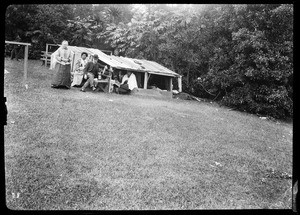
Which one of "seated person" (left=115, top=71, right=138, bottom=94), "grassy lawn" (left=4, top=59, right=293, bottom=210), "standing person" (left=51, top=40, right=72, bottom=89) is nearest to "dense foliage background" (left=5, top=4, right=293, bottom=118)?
"seated person" (left=115, top=71, right=138, bottom=94)

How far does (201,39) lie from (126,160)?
1049cm

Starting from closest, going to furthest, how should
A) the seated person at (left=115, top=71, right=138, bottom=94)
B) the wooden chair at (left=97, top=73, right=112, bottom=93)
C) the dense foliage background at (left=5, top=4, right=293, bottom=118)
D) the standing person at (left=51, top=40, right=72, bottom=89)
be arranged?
the standing person at (left=51, top=40, right=72, bottom=89)
the wooden chair at (left=97, top=73, right=112, bottom=93)
the seated person at (left=115, top=71, right=138, bottom=94)
the dense foliage background at (left=5, top=4, right=293, bottom=118)

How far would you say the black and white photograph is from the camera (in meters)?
3.58

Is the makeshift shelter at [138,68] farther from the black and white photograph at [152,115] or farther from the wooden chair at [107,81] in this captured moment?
the wooden chair at [107,81]

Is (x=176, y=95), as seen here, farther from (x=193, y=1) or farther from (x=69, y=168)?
(x=193, y=1)

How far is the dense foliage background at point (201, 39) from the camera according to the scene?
10.9 meters

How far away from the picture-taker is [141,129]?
609cm

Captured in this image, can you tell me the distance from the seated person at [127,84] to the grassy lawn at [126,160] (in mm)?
3150

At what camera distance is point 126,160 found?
14.5 ft

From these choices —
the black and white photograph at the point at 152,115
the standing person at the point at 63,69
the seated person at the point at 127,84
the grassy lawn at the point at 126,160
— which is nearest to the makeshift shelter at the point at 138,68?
the black and white photograph at the point at 152,115

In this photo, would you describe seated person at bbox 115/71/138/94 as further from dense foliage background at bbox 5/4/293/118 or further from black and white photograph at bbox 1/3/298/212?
dense foliage background at bbox 5/4/293/118

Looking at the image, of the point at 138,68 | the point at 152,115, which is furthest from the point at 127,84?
the point at 152,115

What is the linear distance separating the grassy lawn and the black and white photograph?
0.07 ft

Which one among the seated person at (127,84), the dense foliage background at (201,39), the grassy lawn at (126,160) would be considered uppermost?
the dense foliage background at (201,39)
